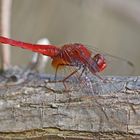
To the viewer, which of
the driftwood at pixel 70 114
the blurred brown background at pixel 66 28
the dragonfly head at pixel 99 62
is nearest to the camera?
the driftwood at pixel 70 114

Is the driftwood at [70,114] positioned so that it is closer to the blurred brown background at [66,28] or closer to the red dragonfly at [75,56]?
the red dragonfly at [75,56]

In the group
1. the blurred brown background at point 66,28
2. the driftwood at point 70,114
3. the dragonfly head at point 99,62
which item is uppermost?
the blurred brown background at point 66,28

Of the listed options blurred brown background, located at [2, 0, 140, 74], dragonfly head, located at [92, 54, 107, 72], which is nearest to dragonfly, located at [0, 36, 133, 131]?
dragonfly head, located at [92, 54, 107, 72]

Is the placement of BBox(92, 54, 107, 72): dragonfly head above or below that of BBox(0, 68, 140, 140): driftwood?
above

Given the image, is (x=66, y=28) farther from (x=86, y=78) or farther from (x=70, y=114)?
(x=70, y=114)

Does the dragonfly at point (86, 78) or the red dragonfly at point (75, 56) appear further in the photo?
the red dragonfly at point (75, 56)

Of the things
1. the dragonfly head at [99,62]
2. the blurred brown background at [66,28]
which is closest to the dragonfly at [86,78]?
the dragonfly head at [99,62]

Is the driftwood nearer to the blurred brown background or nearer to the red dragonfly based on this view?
the red dragonfly

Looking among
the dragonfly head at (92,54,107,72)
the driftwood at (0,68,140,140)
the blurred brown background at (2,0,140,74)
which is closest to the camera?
the driftwood at (0,68,140,140)
